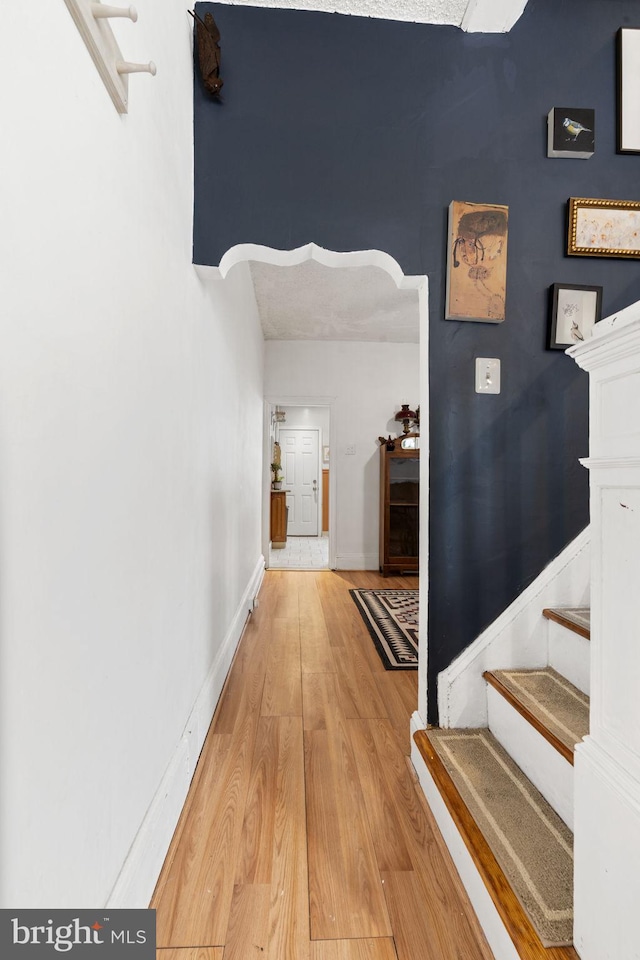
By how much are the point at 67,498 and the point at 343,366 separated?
5034 mm

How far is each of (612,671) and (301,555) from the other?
6.01 metres

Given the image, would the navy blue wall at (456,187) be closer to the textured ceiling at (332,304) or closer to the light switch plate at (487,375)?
the light switch plate at (487,375)

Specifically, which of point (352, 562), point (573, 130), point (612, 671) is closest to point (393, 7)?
point (573, 130)

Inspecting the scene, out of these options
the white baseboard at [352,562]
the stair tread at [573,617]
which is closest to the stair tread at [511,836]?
the stair tread at [573,617]

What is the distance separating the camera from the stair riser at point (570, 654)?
63.1 inches

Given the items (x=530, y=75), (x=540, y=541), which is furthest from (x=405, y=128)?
(x=540, y=541)

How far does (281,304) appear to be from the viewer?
15.0 ft

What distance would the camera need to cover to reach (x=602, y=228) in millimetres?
1841

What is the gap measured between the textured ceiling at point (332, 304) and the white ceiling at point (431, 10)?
1550 mm

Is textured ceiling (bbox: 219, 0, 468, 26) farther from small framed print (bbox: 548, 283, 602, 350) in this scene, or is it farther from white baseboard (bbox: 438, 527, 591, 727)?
white baseboard (bbox: 438, 527, 591, 727)

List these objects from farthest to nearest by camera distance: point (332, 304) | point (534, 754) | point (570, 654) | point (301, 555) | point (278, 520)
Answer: point (278, 520), point (301, 555), point (332, 304), point (570, 654), point (534, 754)

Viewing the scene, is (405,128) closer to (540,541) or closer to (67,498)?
(540,541)

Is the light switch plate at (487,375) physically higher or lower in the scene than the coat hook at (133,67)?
lower

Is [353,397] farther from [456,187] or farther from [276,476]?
[456,187]
